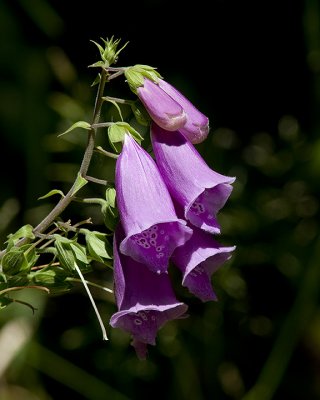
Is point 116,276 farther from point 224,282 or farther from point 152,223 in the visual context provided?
point 224,282

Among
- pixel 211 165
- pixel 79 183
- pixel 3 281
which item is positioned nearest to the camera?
pixel 79 183

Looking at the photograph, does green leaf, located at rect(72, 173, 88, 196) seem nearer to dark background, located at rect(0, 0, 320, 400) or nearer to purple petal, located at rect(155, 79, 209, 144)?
purple petal, located at rect(155, 79, 209, 144)

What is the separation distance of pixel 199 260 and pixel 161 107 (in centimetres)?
22

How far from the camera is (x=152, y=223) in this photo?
4.20 feet

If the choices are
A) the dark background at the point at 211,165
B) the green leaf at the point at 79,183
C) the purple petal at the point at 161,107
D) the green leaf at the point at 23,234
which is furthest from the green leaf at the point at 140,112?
the dark background at the point at 211,165

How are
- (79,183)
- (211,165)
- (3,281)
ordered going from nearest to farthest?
(79,183) → (3,281) → (211,165)

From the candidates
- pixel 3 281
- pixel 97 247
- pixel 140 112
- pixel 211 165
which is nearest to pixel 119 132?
pixel 140 112

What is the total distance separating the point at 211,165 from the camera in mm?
2848

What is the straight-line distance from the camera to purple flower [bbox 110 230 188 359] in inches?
52.5

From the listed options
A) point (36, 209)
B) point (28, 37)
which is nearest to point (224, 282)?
point (36, 209)

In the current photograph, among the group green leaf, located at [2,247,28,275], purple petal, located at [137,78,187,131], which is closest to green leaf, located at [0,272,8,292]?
green leaf, located at [2,247,28,275]

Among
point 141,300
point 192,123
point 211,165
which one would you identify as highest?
point 192,123

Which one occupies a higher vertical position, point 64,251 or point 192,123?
point 192,123

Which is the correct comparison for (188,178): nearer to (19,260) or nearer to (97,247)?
(97,247)
